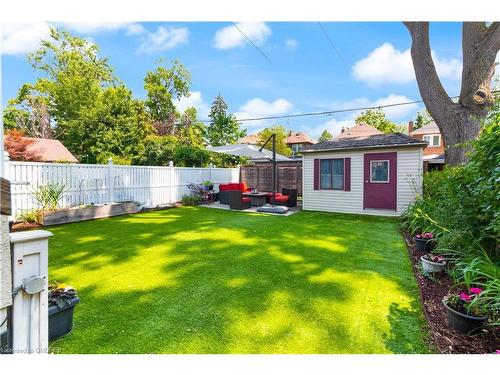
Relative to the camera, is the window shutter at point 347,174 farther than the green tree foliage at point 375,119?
No

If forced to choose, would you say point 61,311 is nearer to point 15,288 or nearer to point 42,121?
point 15,288

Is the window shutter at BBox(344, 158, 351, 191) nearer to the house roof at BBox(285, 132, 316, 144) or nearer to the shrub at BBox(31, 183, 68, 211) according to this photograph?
the shrub at BBox(31, 183, 68, 211)

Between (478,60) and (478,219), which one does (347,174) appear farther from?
(478,219)

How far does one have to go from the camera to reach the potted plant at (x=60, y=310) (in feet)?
7.33

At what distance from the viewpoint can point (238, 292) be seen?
326cm

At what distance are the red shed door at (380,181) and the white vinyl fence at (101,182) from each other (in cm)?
748

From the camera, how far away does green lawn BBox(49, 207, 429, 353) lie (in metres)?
2.32

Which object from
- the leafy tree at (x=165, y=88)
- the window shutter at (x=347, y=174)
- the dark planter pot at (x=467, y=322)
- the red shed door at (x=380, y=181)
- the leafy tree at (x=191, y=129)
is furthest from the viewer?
the leafy tree at (x=165, y=88)

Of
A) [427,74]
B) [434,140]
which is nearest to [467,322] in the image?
[427,74]

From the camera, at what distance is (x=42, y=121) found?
25062 mm

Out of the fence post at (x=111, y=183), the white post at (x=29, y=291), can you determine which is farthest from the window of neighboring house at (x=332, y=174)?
the white post at (x=29, y=291)

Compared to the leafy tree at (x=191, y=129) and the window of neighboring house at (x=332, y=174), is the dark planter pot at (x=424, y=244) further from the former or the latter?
the leafy tree at (x=191, y=129)

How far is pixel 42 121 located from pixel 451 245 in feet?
102
